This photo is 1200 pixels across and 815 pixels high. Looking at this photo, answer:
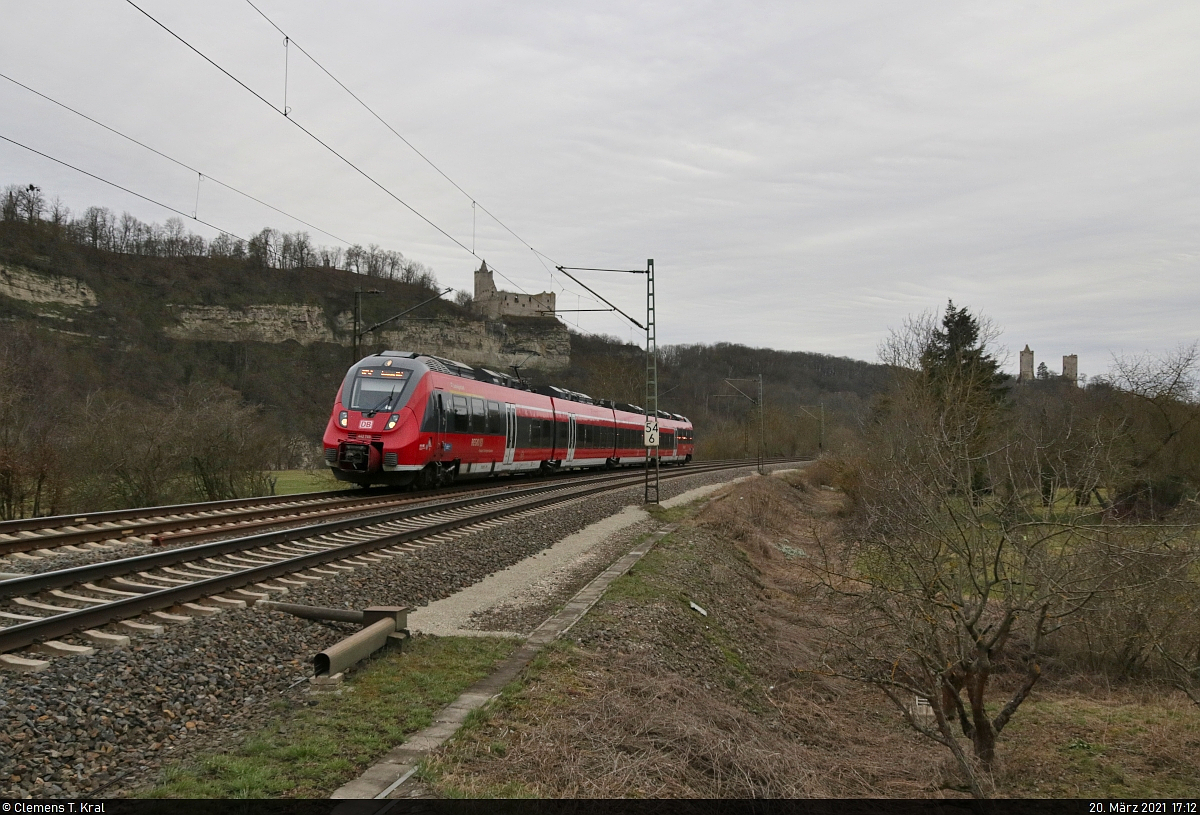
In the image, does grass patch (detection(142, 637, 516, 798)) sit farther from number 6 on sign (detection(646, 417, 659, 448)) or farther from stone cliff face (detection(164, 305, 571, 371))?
stone cliff face (detection(164, 305, 571, 371))

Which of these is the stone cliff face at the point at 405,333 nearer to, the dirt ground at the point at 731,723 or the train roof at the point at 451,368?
the train roof at the point at 451,368

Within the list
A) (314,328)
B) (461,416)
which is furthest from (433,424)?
(314,328)

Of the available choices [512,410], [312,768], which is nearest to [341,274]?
[512,410]

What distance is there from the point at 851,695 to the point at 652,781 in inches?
283

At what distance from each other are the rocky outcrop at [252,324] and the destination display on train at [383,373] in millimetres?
91234

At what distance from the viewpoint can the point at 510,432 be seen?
29906 mm

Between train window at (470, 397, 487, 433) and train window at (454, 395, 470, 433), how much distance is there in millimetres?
387

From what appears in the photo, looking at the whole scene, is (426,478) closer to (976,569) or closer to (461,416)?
(461,416)

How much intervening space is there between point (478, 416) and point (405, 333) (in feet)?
344

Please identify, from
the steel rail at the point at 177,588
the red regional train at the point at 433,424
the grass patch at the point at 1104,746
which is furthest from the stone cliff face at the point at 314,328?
the grass patch at the point at 1104,746

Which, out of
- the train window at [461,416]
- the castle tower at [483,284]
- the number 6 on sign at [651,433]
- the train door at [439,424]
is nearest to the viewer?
the train door at [439,424]

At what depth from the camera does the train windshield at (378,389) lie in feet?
69.5

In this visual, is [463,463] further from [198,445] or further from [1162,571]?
[1162,571]

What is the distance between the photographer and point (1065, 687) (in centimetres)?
1390
